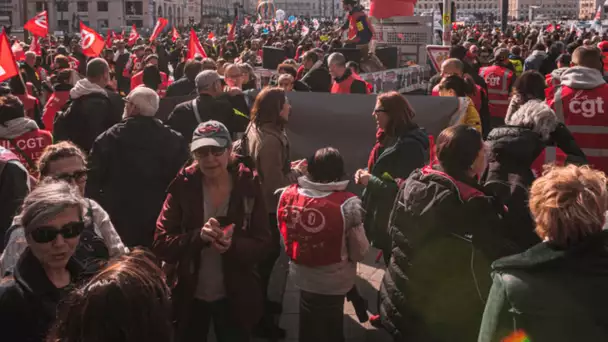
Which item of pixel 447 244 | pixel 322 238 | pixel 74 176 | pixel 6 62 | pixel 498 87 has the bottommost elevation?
pixel 322 238

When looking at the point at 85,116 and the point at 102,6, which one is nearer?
the point at 85,116

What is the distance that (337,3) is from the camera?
19175 centimetres

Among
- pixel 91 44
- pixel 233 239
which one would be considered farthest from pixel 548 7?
pixel 233 239

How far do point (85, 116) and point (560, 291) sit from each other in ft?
15.1

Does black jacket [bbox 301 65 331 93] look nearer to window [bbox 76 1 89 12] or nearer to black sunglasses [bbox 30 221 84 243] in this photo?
black sunglasses [bbox 30 221 84 243]

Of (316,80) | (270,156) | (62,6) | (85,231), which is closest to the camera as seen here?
(85,231)

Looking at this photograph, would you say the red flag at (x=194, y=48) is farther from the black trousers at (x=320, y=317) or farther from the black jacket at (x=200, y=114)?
the black trousers at (x=320, y=317)

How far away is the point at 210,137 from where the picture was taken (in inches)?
145

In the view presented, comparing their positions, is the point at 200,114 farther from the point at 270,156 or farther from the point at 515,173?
the point at 515,173

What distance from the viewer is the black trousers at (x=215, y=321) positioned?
3.78 m

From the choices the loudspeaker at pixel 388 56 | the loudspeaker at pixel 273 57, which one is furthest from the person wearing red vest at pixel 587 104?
the loudspeaker at pixel 273 57

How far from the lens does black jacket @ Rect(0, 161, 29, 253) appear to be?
393 cm

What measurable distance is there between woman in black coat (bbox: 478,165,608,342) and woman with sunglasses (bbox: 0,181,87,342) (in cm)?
151

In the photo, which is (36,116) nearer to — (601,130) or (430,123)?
(430,123)
